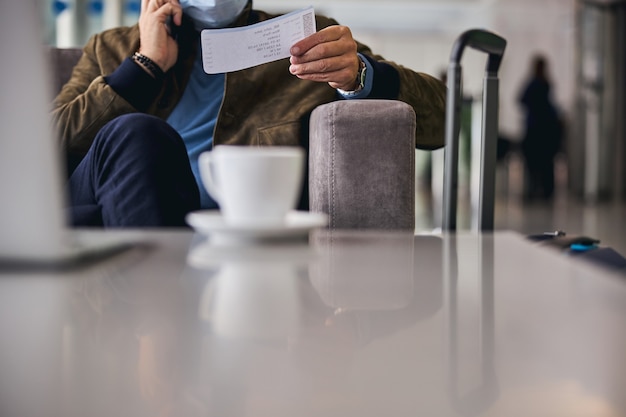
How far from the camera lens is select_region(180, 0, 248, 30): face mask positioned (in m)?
1.01

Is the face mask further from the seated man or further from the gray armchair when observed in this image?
the gray armchair

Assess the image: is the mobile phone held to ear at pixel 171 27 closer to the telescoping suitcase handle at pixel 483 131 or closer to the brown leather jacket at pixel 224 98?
the brown leather jacket at pixel 224 98

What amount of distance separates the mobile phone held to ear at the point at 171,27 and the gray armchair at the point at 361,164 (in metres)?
0.14

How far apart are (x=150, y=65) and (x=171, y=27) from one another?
0.07 m

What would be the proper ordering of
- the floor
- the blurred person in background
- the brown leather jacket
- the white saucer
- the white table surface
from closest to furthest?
the white table surface, the white saucer, the brown leather jacket, the floor, the blurred person in background

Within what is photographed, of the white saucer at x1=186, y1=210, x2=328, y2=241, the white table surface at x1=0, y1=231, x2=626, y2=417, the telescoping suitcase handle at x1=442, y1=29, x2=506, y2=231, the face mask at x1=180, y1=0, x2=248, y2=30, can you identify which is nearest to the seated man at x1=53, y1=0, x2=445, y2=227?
the face mask at x1=180, y1=0, x2=248, y2=30

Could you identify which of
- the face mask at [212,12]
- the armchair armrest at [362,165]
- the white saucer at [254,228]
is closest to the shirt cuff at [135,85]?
the face mask at [212,12]

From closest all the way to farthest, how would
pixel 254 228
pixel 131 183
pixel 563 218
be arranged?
pixel 254 228 → pixel 131 183 → pixel 563 218

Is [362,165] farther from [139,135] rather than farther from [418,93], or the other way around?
[139,135]

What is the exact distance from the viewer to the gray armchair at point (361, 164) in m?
1.03

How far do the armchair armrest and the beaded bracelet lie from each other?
0.81 ft

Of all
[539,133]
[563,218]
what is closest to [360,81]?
[563,218]

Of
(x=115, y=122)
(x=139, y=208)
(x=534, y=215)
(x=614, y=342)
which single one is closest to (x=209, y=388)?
(x=614, y=342)

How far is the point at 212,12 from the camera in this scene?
1018 mm
